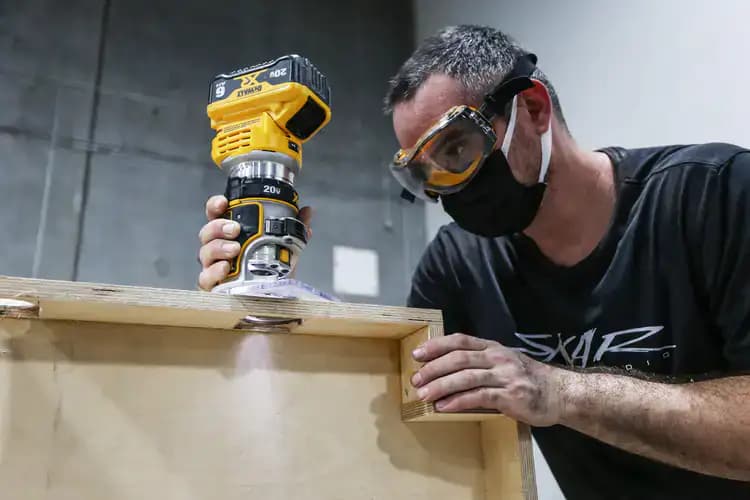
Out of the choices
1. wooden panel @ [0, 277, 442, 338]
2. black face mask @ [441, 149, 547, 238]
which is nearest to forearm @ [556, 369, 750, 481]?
wooden panel @ [0, 277, 442, 338]

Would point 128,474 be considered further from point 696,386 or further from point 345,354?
point 696,386

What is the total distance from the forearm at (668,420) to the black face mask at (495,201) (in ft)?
1.13

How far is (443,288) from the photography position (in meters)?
1.21

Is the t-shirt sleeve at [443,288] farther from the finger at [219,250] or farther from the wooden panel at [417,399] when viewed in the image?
the finger at [219,250]

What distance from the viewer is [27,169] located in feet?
5.80

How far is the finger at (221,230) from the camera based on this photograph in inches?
29.4

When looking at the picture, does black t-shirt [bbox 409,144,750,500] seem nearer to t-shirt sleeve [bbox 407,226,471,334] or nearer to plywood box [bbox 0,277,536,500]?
t-shirt sleeve [bbox 407,226,471,334]

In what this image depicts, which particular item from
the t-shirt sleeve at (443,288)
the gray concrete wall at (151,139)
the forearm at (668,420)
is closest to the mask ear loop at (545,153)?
the t-shirt sleeve at (443,288)

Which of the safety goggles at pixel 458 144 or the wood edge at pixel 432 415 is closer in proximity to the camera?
the wood edge at pixel 432 415

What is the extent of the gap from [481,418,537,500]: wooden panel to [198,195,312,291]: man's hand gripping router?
17.0 inches

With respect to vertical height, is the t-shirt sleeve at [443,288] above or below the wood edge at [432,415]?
above

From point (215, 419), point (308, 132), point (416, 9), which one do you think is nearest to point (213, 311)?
point (215, 419)

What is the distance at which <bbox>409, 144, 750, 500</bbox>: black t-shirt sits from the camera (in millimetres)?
873

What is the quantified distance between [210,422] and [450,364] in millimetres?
308
